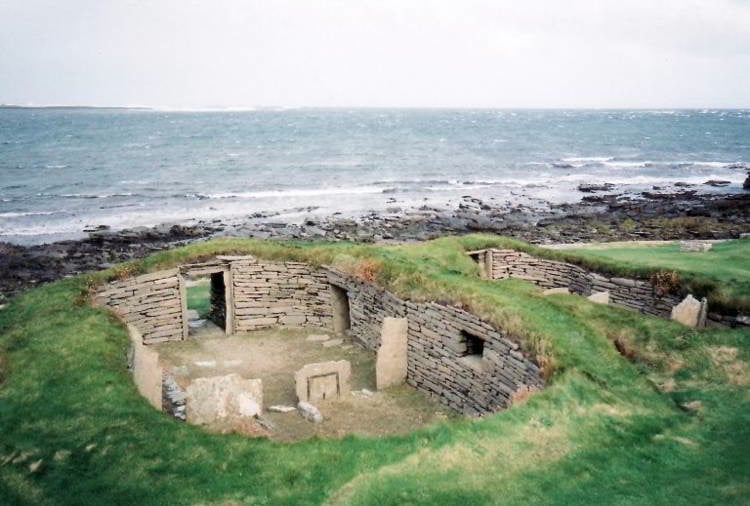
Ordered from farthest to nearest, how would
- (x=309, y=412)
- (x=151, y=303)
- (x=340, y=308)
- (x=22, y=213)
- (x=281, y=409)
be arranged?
(x=22, y=213)
(x=340, y=308)
(x=151, y=303)
(x=281, y=409)
(x=309, y=412)

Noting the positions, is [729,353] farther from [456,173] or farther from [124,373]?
[456,173]

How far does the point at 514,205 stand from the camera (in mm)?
49438

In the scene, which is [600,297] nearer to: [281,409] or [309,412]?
[309,412]

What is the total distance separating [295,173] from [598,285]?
5124cm

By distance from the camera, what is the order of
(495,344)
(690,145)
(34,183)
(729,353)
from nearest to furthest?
(729,353) < (495,344) < (34,183) < (690,145)

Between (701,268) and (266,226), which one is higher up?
(701,268)

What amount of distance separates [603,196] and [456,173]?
20024 millimetres

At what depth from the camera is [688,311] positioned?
605 inches

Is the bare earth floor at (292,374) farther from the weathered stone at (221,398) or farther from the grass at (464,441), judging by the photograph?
the grass at (464,441)

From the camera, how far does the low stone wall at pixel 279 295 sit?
65.0 feet

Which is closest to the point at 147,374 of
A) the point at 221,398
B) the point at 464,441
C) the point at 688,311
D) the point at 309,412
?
the point at 221,398

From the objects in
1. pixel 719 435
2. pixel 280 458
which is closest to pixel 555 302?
pixel 719 435

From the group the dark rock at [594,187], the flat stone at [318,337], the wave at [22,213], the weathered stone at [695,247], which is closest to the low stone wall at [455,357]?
the flat stone at [318,337]

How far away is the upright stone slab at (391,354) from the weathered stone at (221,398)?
3386 mm
